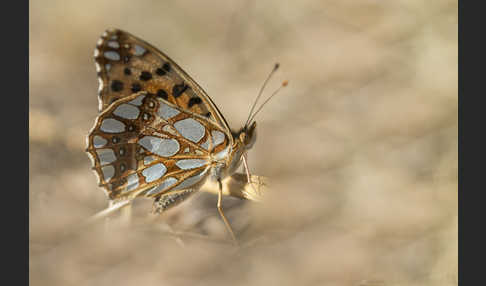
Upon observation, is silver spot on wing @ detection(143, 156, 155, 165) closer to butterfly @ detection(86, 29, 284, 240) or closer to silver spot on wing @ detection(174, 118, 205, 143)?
butterfly @ detection(86, 29, 284, 240)

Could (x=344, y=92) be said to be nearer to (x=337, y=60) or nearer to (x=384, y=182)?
(x=337, y=60)

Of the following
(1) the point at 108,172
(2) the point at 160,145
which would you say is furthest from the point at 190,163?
(1) the point at 108,172

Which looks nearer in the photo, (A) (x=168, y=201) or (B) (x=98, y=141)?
(B) (x=98, y=141)

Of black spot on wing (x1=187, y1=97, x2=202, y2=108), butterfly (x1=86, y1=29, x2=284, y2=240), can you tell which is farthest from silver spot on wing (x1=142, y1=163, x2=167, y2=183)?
black spot on wing (x1=187, y1=97, x2=202, y2=108)

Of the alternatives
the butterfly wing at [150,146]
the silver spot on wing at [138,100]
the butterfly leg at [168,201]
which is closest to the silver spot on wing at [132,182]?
the butterfly wing at [150,146]

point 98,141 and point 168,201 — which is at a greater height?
point 98,141

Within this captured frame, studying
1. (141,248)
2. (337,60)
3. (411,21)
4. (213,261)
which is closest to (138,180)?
(141,248)

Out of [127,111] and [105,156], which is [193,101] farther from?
[105,156]

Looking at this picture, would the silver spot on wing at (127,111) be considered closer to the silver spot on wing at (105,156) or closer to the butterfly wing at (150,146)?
the butterfly wing at (150,146)
